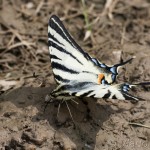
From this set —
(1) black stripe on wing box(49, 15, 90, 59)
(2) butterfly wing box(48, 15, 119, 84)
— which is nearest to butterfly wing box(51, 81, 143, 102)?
(2) butterfly wing box(48, 15, 119, 84)

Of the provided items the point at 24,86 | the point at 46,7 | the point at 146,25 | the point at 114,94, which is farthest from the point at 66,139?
the point at 46,7

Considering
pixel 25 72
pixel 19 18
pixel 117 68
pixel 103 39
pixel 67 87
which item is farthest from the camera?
pixel 19 18

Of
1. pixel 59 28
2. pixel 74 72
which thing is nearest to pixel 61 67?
pixel 74 72

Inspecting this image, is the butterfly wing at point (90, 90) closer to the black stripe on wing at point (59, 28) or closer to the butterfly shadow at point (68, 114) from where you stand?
the butterfly shadow at point (68, 114)

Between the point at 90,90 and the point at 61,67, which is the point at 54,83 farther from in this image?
the point at 90,90

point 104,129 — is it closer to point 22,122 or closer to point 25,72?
point 22,122

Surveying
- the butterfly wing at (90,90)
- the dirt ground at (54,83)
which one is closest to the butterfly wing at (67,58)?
the butterfly wing at (90,90)
